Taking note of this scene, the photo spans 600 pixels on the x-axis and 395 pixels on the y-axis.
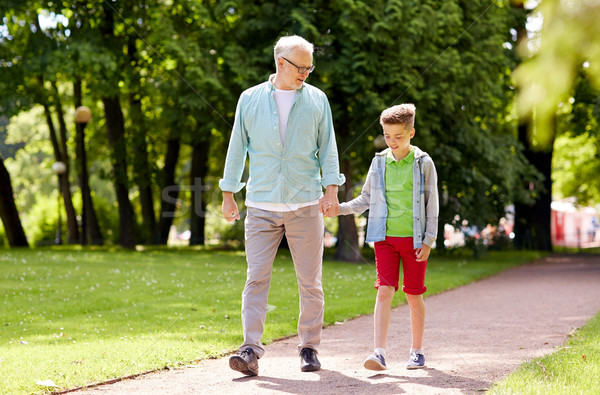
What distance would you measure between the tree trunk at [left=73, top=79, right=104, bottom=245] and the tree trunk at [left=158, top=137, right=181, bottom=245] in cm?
229

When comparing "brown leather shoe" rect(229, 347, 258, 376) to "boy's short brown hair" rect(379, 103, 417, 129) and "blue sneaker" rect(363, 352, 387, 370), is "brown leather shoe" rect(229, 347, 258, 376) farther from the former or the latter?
"boy's short brown hair" rect(379, 103, 417, 129)

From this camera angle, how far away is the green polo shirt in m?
4.89

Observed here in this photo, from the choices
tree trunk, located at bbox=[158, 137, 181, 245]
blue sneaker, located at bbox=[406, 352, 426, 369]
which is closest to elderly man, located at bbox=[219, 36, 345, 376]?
blue sneaker, located at bbox=[406, 352, 426, 369]

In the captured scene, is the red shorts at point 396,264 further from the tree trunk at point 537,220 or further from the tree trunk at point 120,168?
the tree trunk at point 537,220

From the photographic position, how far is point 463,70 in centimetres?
1577

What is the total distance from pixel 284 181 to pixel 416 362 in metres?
1.53

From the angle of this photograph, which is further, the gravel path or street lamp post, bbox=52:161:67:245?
street lamp post, bbox=52:161:67:245

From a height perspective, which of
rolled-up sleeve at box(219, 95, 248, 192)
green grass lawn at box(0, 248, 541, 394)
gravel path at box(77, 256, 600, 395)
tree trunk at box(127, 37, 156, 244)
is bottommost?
gravel path at box(77, 256, 600, 395)

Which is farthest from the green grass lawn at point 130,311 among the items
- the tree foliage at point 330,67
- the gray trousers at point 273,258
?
the tree foliage at point 330,67

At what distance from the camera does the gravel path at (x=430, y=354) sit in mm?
4379

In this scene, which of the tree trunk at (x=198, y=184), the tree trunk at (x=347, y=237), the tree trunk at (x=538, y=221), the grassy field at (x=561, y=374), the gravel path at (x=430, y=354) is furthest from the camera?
the tree trunk at (x=198, y=184)

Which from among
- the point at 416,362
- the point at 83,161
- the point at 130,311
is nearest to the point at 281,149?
the point at 416,362

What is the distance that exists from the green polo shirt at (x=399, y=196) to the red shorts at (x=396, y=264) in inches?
2.5

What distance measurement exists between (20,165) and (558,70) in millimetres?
46450
